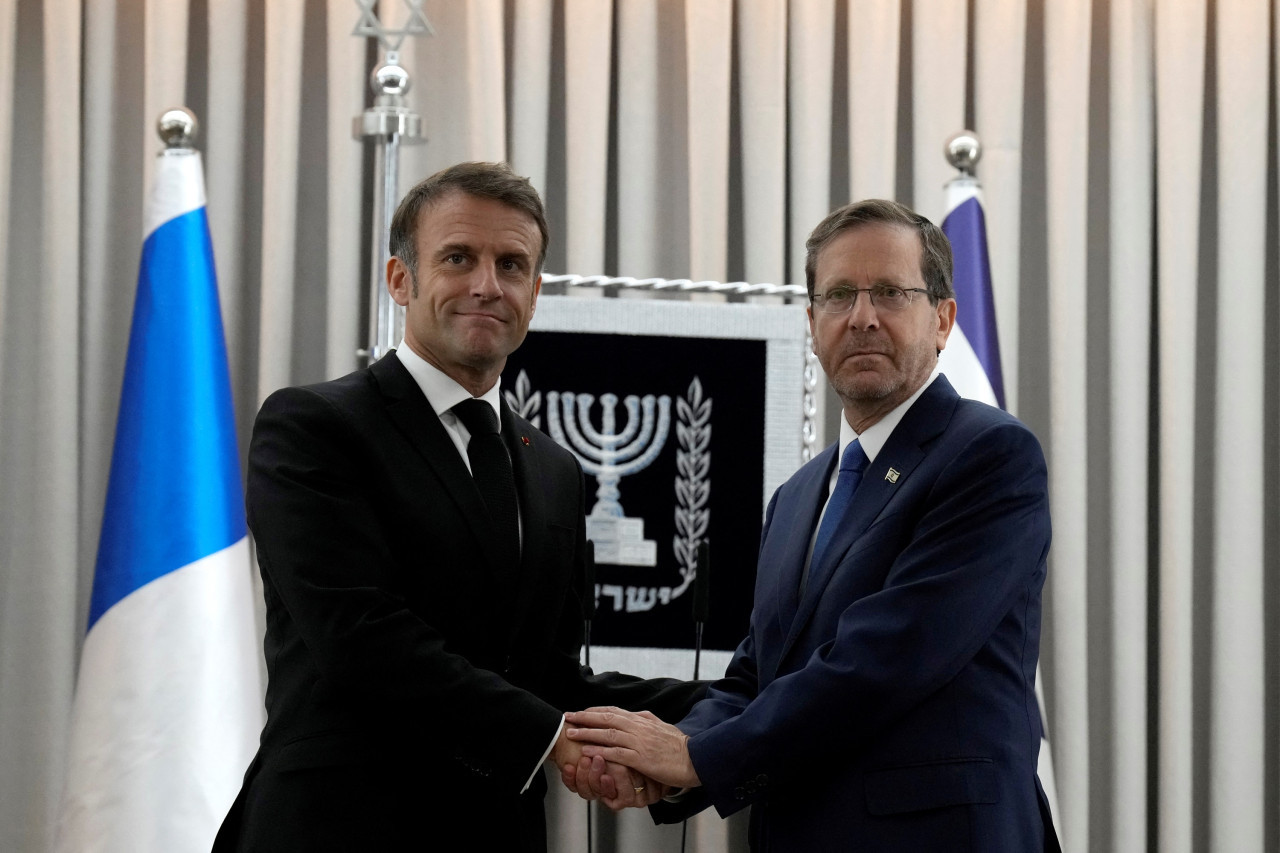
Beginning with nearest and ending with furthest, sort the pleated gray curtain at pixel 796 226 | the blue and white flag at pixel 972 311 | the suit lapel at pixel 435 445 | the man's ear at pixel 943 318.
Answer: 1. the suit lapel at pixel 435 445
2. the man's ear at pixel 943 318
3. the blue and white flag at pixel 972 311
4. the pleated gray curtain at pixel 796 226

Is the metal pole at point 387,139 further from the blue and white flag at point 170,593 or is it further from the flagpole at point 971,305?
the flagpole at point 971,305

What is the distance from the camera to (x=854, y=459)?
246 cm

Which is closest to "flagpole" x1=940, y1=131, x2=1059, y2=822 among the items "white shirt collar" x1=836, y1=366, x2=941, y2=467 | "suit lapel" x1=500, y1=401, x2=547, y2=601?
"white shirt collar" x1=836, y1=366, x2=941, y2=467

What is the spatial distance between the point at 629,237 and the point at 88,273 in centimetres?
162

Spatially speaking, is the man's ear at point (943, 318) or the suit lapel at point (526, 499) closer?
the suit lapel at point (526, 499)

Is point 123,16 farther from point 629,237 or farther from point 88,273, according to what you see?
point 629,237

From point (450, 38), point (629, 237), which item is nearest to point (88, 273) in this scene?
point (450, 38)

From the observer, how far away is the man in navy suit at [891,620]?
84.6 inches

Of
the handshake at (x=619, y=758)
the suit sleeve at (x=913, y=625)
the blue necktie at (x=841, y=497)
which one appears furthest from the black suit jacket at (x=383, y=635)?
the blue necktie at (x=841, y=497)

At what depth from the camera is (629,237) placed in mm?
3896

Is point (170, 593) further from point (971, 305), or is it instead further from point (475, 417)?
point (971, 305)

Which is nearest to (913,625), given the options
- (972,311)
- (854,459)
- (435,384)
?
(854,459)

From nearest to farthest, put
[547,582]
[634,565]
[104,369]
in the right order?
[547,582]
[634,565]
[104,369]

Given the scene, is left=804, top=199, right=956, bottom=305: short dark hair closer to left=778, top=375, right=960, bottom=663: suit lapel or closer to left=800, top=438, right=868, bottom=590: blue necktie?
left=778, top=375, right=960, bottom=663: suit lapel
